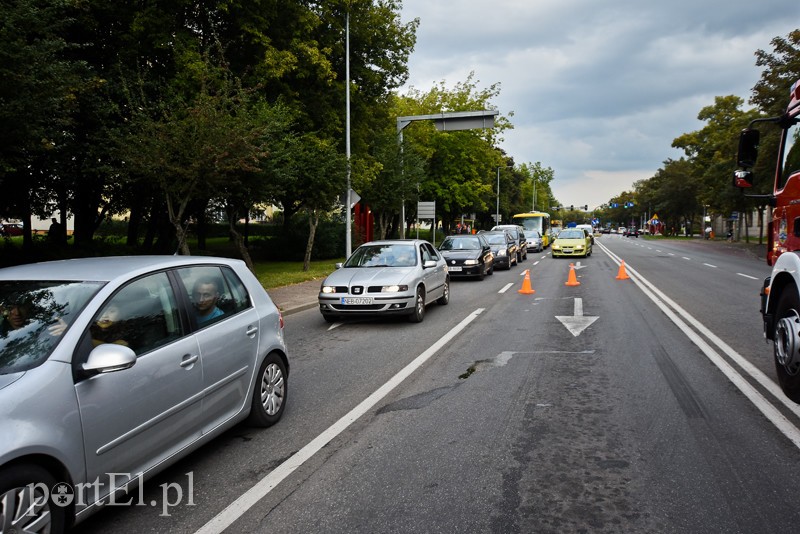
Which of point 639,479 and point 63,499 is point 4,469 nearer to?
point 63,499

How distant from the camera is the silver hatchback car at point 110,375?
2.66 m

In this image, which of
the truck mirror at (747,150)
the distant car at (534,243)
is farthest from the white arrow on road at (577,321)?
the distant car at (534,243)

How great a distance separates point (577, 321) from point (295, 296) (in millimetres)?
6924

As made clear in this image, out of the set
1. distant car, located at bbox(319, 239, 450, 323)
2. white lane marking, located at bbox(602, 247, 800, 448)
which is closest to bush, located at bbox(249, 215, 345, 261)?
distant car, located at bbox(319, 239, 450, 323)

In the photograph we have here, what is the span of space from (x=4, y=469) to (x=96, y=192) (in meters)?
21.0

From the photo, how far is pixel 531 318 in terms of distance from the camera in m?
10.7

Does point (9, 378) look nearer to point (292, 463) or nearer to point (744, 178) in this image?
point (292, 463)

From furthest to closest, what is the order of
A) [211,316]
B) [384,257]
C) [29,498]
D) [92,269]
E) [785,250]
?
[384,257] → [785,250] → [211,316] → [92,269] → [29,498]

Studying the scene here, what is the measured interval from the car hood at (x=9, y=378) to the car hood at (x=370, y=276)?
282 inches

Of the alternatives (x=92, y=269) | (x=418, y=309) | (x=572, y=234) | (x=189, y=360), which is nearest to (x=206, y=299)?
(x=189, y=360)

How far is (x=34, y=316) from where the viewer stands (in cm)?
322

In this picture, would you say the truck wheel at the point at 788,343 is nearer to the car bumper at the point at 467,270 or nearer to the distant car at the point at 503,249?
the car bumper at the point at 467,270

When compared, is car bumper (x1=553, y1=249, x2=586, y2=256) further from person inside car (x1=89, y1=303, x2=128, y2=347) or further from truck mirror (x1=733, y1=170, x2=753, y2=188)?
person inside car (x1=89, y1=303, x2=128, y2=347)

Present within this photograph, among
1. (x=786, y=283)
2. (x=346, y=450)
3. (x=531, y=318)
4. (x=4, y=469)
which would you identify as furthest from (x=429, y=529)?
(x=531, y=318)
